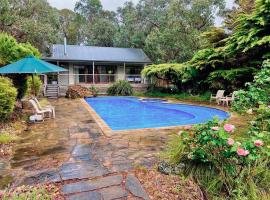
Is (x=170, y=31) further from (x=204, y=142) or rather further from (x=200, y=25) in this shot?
(x=204, y=142)

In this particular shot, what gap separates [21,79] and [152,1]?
2287 cm

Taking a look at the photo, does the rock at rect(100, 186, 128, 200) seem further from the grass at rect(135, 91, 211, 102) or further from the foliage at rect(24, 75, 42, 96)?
the grass at rect(135, 91, 211, 102)

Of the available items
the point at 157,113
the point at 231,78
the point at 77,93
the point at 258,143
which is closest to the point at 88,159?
the point at 258,143

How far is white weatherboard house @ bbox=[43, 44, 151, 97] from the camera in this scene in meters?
21.6

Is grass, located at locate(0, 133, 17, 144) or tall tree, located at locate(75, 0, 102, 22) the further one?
tall tree, located at locate(75, 0, 102, 22)

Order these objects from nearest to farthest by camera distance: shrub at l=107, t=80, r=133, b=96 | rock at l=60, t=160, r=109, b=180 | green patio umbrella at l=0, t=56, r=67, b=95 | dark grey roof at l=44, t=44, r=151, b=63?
1. rock at l=60, t=160, r=109, b=180
2. green patio umbrella at l=0, t=56, r=67, b=95
3. shrub at l=107, t=80, r=133, b=96
4. dark grey roof at l=44, t=44, r=151, b=63

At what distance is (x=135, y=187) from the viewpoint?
9.94 ft

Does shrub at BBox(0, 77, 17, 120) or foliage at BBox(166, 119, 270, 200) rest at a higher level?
shrub at BBox(0, 77, 17, 120)

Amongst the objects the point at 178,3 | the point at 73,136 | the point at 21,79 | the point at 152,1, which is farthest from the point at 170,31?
the point at 73,136

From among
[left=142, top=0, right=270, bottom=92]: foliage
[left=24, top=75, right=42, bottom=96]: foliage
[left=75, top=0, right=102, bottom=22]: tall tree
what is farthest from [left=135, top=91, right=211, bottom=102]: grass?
[left=75, top=0, right=102, bottom=22]: tall tree

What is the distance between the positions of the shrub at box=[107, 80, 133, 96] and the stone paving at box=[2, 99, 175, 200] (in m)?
13.3

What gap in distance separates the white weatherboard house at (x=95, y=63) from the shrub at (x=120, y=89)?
4.15ft

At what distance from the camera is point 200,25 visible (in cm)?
2084

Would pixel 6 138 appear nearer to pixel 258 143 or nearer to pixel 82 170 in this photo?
pixel 82 170
